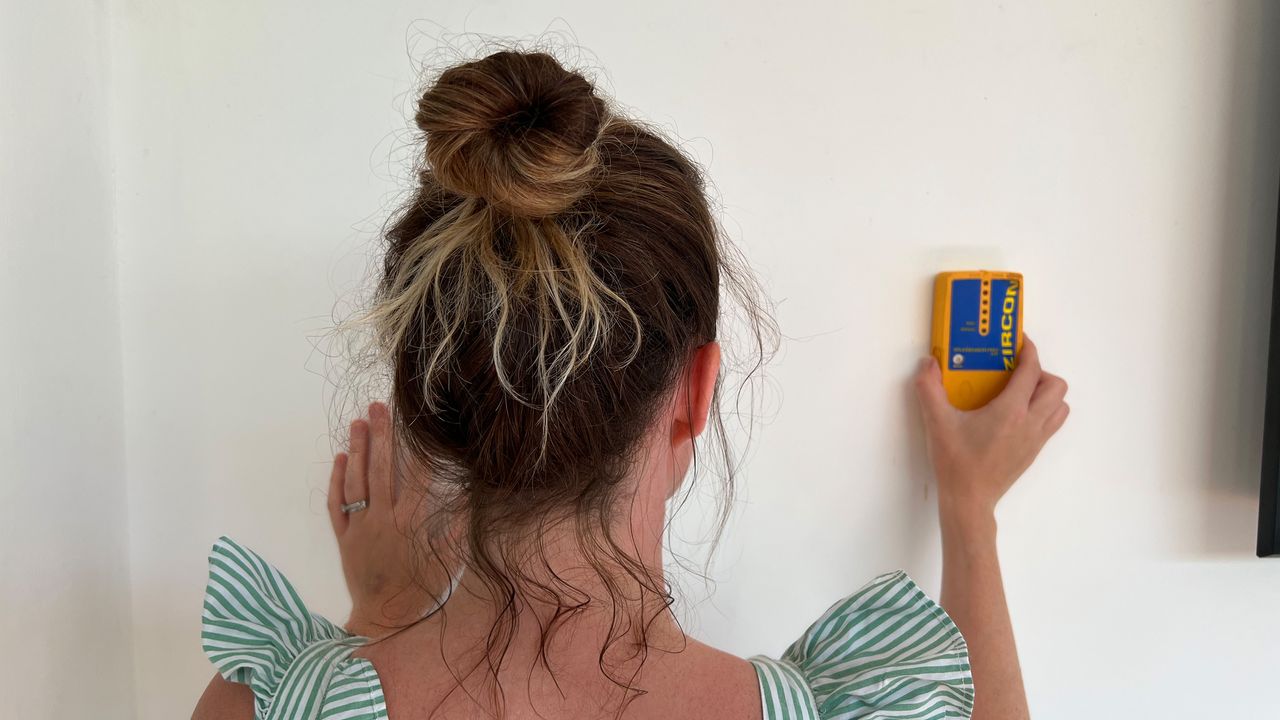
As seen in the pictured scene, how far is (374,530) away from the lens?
785 millimetres

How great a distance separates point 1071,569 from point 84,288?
3.50 feet

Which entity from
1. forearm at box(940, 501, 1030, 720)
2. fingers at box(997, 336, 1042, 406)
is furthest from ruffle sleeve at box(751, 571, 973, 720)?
fingers at box(997, 336, 1042, 406)

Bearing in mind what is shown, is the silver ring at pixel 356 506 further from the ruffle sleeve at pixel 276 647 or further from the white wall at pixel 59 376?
the white wall at pixel 59 376

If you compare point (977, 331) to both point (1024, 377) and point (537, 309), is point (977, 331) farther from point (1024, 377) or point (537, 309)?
point (537, 309)

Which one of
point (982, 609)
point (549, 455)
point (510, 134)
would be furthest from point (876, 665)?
point (510, 134)

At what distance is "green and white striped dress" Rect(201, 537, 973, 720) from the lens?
559 millimetres

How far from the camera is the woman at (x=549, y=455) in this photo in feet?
1.56

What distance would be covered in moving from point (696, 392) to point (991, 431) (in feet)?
1.25

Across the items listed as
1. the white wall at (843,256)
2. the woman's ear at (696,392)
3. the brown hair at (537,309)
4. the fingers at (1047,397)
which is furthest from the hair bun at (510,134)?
the fingers at (1047,397)

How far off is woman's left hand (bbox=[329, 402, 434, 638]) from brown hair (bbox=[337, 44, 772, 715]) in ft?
0.80

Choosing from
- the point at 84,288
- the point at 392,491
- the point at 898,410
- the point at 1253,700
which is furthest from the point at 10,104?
the point at 1253,700

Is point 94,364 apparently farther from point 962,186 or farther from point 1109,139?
point 1109,139

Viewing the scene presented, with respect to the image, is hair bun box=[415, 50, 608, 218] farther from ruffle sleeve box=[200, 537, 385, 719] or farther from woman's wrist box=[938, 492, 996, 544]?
woman's wrist box=[938, 492, 996, 544]

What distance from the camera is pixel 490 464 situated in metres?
0.51
